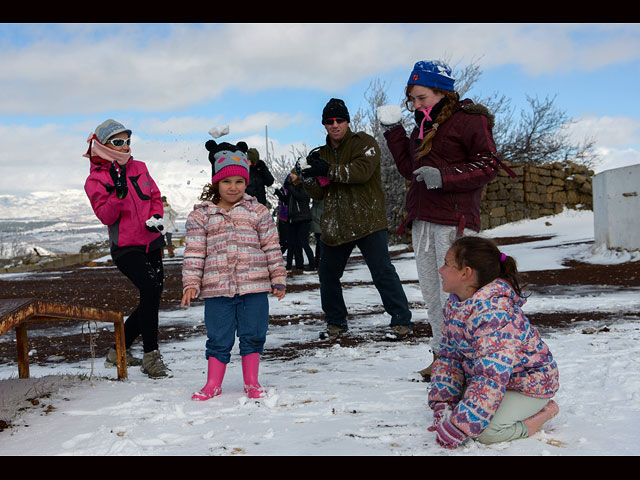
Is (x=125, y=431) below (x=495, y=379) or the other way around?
below

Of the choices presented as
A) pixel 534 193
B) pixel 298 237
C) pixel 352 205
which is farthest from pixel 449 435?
pixel 534 193

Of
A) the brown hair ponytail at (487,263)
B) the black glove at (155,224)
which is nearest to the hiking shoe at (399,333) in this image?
the black glove at (155,224)

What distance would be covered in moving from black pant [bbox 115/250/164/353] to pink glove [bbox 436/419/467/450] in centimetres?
247

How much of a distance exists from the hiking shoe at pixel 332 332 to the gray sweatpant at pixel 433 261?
6.15 feet

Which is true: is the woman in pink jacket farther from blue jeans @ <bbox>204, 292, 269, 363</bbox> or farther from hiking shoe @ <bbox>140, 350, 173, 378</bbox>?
blue jeans @ <bbox>204, 292, 269, 363</bbox>

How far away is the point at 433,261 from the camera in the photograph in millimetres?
3936

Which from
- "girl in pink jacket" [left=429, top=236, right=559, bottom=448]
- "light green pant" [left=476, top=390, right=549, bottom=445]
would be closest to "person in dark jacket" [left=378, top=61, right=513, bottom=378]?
"girl in pink jacket" [left=429, top=236, right=559, bottom=448]

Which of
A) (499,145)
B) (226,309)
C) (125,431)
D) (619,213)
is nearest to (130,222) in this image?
(226,309)

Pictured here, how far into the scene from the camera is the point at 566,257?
13055mm

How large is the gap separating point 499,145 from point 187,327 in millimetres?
24528

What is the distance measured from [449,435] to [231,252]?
173 cm

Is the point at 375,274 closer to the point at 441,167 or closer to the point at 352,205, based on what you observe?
the point at 352,205
